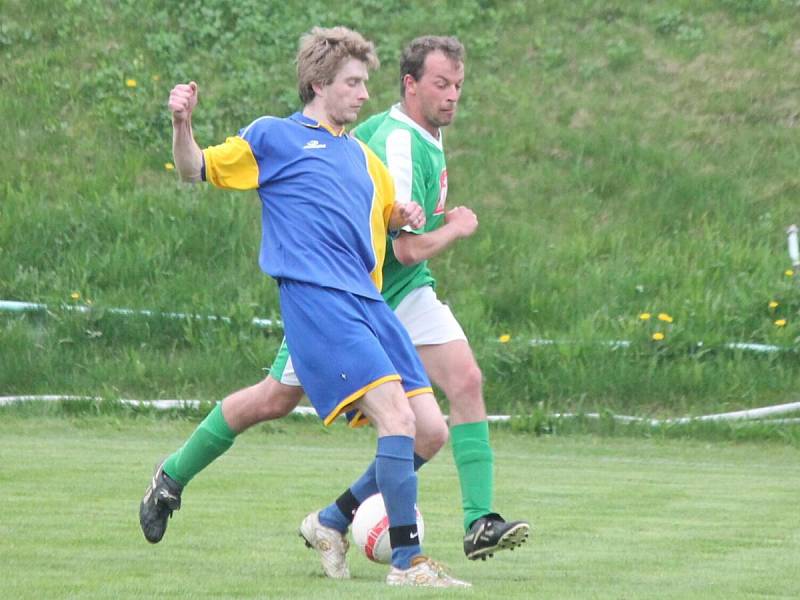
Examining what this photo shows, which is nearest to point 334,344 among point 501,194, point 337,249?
point 337,249

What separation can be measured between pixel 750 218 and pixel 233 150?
426 inches

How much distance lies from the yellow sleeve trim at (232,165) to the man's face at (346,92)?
324 mm

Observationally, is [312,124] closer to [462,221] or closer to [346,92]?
[346,92]

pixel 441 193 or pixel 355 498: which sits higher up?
pixel 441 193

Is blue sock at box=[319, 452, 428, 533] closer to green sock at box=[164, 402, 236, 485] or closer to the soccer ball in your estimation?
the soccer ball

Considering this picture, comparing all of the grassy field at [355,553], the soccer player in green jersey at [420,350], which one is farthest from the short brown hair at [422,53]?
the grassy field at [355,553]

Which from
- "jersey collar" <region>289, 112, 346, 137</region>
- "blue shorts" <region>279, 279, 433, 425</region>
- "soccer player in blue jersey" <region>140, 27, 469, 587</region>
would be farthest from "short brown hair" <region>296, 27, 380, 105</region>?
"blue shorts" <region>279, 279, 433, 425</region>

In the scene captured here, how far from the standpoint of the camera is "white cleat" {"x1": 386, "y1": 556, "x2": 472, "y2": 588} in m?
5.64

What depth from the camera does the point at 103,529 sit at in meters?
6.93

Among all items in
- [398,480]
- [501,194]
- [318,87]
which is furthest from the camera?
[501,194]

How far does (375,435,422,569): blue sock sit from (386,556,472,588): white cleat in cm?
4

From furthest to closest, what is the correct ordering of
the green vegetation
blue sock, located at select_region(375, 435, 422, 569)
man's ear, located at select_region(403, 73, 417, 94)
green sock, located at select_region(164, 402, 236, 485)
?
1. the green vegetation
2. man's ear, located at select_region(403, 73, 417, 94)
3. green sock, located at select_region(164, 402, 236, 485)
4. blue sock, located at select_region(375, 435, 422, 569)

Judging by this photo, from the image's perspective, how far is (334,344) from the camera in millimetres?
5828

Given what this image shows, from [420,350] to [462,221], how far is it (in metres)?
0.59
